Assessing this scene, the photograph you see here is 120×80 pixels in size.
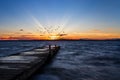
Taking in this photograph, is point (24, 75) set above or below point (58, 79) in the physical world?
above

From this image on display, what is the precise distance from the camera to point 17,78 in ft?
29.9

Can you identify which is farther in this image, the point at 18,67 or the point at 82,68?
the point at 82,68

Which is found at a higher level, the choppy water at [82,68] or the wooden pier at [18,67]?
the wooden pier at [18,67]

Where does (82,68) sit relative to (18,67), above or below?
below

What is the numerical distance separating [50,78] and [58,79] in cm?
70

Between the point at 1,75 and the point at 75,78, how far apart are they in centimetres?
679

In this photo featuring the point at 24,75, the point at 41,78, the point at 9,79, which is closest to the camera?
the point at 9,79

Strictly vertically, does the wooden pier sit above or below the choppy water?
above

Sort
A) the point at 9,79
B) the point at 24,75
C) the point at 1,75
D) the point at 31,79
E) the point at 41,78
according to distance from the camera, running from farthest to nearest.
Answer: the point at 41,78 → the point at 31,79 → the point at 24,75 → the point at 1,75 → the point at 9,79

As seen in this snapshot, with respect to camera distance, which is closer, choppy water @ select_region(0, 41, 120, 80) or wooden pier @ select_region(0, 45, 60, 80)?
wooden pier @ select_region(0, 45, 60, 80)

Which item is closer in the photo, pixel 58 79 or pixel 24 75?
pixel 24 75

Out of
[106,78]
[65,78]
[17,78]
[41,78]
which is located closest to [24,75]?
[17,78]

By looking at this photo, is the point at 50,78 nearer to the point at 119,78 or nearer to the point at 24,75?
the point at 24,75

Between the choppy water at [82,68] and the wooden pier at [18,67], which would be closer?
the wooden pier at [18,67]
